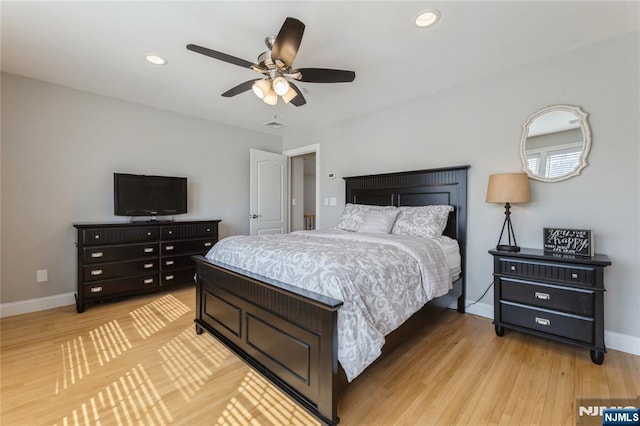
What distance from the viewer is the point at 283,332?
1595 millimetres

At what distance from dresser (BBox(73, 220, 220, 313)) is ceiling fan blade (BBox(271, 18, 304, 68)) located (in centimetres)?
262

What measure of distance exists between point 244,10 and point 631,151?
3140mm

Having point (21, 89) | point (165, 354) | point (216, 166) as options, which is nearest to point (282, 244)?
point (165, 354)

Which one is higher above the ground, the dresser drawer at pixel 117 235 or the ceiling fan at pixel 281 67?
the ceiling fan at pixel 281 67

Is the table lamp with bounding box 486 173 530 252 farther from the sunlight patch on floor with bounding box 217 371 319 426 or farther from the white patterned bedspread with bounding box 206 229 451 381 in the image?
the sunlight patch on floor with bounding box 217 371 319 426

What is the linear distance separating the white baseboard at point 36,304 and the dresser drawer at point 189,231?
4.04 ft

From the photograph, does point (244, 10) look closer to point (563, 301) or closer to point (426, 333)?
point (426, 333)

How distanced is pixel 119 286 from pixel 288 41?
3201mm

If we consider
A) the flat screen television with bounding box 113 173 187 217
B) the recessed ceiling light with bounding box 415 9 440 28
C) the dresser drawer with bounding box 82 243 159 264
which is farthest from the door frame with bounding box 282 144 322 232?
the recessed ceiling light with bounding box 415 9 440 28

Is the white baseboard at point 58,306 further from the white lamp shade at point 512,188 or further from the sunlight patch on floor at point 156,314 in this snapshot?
the white lamp shade at point 512,188

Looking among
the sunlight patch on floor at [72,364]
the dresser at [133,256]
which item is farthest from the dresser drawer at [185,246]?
the sunlight patch on floor at [72,364]

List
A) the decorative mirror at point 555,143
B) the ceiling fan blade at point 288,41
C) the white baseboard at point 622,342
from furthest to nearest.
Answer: the decorative mirror at point 555,143, the white baseboard at point 622,342, the ceiling fan blade at point 288,41

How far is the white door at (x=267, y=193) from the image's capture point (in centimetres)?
464

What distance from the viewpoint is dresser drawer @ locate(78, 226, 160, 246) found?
2.94 m
